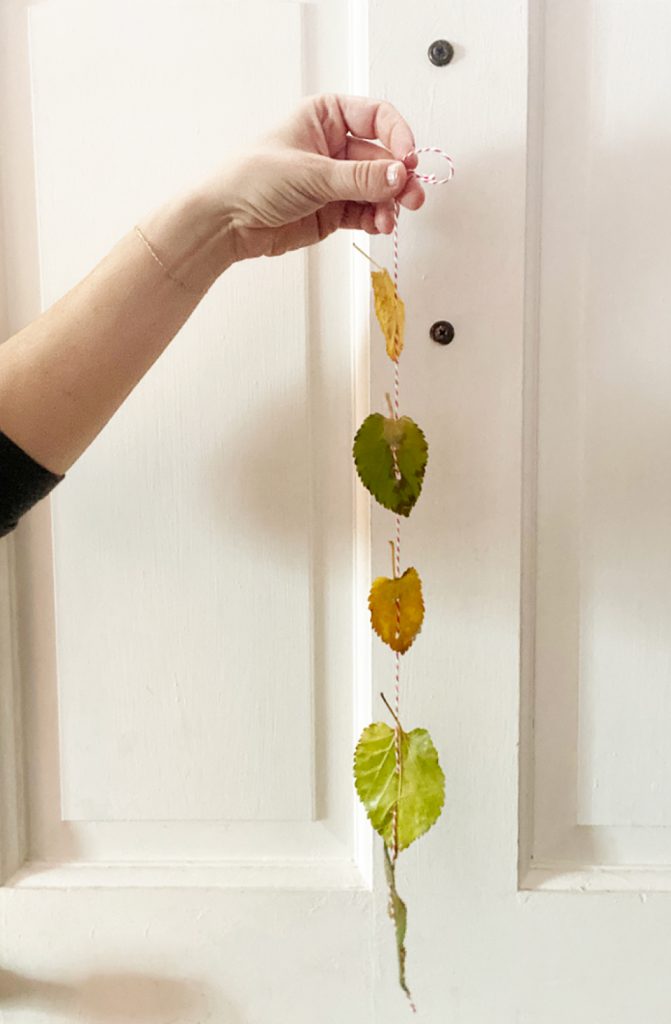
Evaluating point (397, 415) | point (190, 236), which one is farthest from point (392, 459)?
point (190, 236)

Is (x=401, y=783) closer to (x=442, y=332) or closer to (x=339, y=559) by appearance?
(x=339, y=559)

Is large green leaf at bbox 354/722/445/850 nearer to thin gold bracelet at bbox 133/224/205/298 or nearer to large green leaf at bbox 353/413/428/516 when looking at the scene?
large green leaf at bbox 353/413/428/516

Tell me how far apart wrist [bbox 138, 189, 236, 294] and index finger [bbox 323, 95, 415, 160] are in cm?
10

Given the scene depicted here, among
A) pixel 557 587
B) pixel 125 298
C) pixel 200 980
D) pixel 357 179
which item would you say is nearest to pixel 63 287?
pixel 125 298

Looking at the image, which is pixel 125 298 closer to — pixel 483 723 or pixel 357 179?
pixel 357 179

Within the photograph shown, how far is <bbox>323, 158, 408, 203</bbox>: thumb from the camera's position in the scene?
42cm

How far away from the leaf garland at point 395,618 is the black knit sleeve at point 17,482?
0.64 ft

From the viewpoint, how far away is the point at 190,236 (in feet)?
1.46

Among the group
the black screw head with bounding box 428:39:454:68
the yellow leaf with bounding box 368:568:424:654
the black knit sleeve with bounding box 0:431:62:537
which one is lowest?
the yellow leaf with bounding box 368:568:424:654

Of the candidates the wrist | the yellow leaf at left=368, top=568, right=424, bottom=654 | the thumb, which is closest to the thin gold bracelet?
the wrist

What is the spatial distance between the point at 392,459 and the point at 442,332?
0.39 feet

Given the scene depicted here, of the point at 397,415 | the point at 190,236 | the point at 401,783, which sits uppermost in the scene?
the point at 190,236

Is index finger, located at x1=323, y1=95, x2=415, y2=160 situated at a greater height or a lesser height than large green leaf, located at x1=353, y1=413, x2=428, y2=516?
greater

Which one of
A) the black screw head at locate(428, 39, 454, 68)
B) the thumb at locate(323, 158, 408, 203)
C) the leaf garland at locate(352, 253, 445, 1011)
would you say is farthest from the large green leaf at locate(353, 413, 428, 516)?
the black screw head at locate(428, 39, 454, 68)
